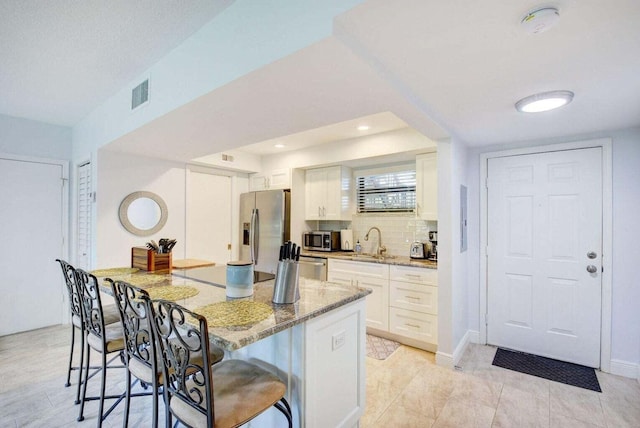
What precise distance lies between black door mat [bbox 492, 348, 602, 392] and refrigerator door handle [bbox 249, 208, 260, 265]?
122 inches

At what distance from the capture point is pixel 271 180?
15.1 ft

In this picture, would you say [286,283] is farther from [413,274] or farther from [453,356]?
[453,356]

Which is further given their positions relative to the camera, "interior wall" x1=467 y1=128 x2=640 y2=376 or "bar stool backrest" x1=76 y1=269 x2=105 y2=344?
"interior wall" x1=467 y1=128 x2=640 y2=376

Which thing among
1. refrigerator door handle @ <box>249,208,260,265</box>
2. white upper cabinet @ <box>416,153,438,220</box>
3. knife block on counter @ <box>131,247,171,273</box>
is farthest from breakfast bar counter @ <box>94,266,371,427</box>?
refrigerator door handle @ <box>249,208,260,265</box>

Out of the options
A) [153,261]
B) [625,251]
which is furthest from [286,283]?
[625,251]

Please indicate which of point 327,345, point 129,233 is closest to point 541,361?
point 327,345

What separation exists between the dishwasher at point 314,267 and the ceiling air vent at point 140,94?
8.39 ft

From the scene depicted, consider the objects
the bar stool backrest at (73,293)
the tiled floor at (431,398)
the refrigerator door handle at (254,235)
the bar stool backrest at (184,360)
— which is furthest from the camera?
the refrigerator door handle at (254,235)

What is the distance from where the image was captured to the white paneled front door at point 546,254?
285cm

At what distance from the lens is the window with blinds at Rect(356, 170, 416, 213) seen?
3.87 meters

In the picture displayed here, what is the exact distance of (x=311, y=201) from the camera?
4.46 metres

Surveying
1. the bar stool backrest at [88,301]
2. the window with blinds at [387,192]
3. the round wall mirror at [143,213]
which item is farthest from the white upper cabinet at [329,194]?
the bar stool backrest at [88,301]

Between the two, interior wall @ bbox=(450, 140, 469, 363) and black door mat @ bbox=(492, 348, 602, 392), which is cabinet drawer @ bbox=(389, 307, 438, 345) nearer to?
interior wall @ bbox=(450, 140, 469, 363)

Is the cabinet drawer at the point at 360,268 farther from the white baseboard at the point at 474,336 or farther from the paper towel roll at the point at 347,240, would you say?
the white baseboard at the point at 474,336
